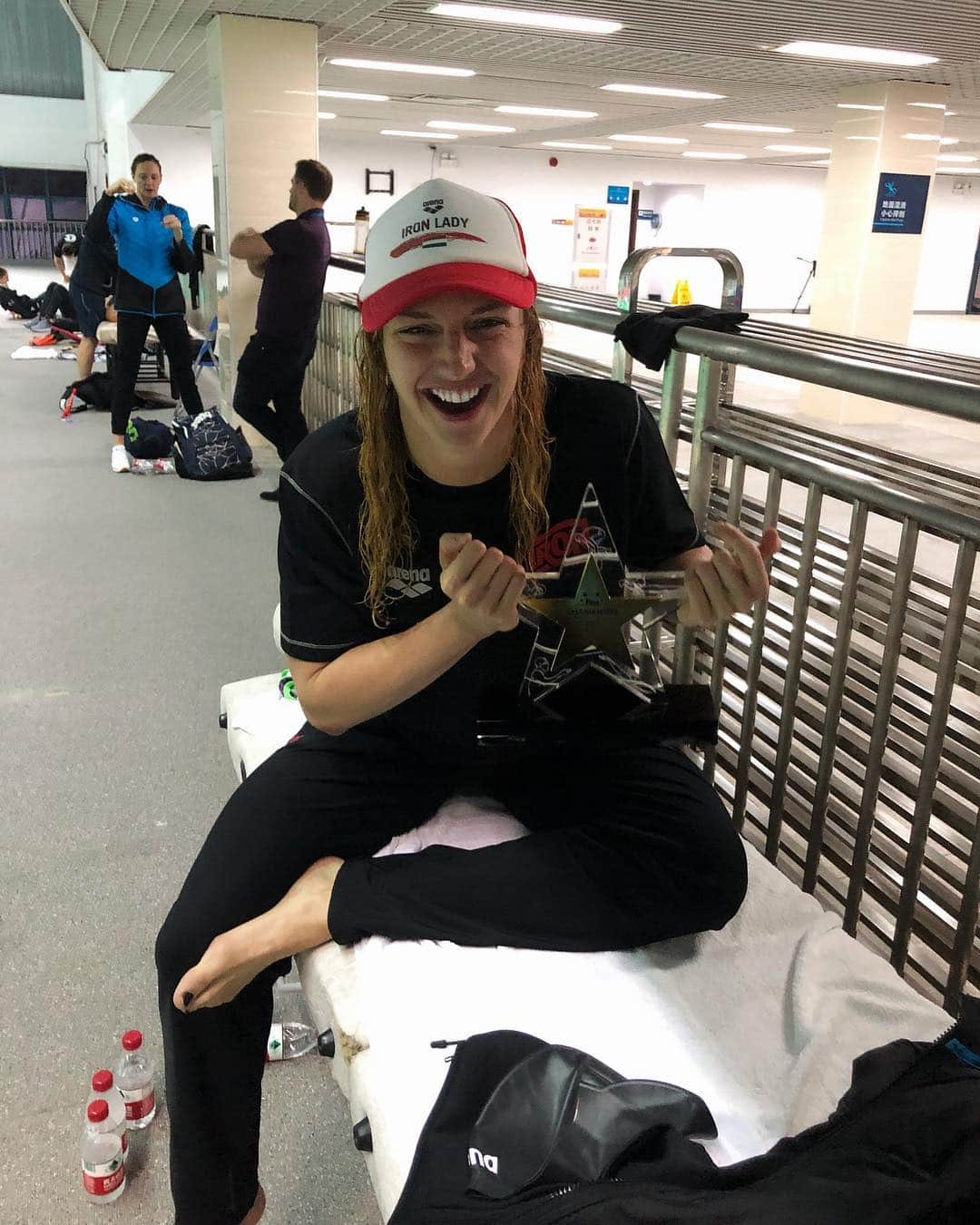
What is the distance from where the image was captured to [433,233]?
1.49m

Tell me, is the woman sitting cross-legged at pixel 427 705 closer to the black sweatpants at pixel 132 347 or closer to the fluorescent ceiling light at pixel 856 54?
the black sweatpants at pixel 132 347

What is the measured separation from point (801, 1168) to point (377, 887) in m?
0.76

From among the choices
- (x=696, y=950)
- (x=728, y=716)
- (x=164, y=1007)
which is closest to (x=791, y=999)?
(x=696, y=950)

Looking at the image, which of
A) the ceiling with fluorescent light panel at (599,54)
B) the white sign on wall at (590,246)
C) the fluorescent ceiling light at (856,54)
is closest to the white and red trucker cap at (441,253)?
the ceiling with fluorescent light panel at (599,54)

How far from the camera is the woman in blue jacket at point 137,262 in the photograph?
21.7ft

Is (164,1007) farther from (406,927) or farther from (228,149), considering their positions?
(228,149)

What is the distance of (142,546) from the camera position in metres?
5.03

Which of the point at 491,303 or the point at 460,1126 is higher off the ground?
the point at 491,303

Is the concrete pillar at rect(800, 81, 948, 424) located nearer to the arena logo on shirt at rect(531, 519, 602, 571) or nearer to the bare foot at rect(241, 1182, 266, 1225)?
the arena logo on shirt at rect(531, 519, 602, 571)

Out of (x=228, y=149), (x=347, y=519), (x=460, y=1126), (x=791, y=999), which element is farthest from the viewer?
(x=228, y=149)

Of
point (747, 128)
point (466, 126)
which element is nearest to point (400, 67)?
point (466, 126)

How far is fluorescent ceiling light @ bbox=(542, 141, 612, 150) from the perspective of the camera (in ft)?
59.1

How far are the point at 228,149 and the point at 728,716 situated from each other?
20.8 feet

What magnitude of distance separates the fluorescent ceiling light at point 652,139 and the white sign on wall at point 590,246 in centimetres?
331
